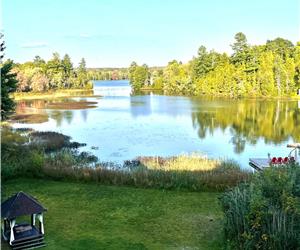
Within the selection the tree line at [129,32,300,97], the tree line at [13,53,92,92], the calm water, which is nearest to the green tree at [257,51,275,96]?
the tree line at [129,32,300,97]

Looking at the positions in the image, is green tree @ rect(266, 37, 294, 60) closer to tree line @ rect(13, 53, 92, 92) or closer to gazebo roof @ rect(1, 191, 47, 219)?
tree line @ rect(13, 53, 92, 92)

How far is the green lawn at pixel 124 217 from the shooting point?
31.5ft

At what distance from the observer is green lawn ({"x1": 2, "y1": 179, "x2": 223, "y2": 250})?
9.59 meters

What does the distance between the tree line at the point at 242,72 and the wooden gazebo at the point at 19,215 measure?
2541 inches

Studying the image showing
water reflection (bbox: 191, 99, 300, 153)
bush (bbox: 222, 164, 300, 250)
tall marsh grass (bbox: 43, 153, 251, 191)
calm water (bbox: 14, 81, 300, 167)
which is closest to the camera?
bush (bbox: 222, 164, 300, 250)

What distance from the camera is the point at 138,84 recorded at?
112 m

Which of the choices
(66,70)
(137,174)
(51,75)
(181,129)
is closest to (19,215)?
(137,174)

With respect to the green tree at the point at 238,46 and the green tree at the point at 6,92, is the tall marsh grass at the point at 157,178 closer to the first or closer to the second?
the green tree at the point at 6,92

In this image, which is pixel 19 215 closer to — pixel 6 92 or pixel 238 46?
pixel 6 92

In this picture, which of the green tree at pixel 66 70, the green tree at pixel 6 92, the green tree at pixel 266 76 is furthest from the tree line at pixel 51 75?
the green tree at pixel 6 92

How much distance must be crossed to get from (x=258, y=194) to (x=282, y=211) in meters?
0.55

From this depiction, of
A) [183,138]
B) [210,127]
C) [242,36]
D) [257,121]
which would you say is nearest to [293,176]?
[183,138]

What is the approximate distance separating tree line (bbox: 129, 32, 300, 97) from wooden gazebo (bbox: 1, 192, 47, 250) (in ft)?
212

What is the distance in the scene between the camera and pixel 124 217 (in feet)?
37.0
